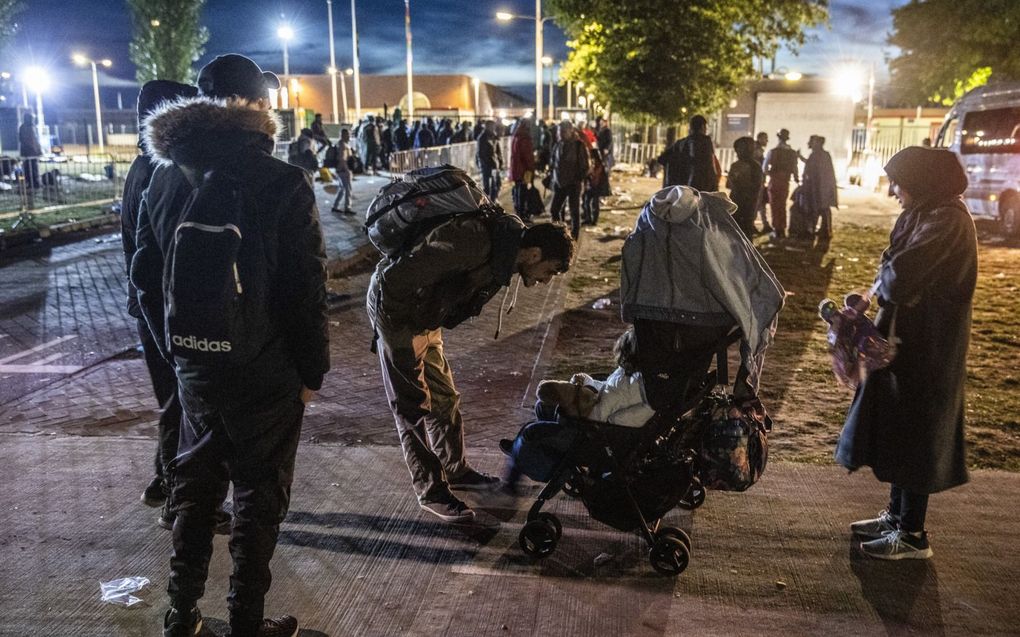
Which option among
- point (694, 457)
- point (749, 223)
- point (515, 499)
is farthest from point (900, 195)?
point (749, 223)

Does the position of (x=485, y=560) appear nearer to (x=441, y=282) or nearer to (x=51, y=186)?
(x=441, y=282)

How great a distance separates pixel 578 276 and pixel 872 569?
24.9 feet

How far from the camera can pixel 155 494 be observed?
452 centimetres

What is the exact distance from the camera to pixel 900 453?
3.88 m

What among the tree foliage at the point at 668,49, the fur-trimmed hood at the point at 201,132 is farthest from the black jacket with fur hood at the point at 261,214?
the tree foliage at the point at 668,49

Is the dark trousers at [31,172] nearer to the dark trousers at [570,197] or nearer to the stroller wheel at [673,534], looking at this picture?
the dark trousers at [570,197]

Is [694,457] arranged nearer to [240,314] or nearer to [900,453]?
[900,453]

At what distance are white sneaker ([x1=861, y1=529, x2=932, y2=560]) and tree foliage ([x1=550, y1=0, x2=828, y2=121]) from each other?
19331mm

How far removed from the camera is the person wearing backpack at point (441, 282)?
375 cm

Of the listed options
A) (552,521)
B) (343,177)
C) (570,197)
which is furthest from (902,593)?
(343,177)

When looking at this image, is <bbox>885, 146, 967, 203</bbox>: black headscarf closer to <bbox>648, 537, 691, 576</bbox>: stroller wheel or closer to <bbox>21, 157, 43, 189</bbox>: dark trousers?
<bbox>648, 537, 691, 576</bbox>: stroller wheel

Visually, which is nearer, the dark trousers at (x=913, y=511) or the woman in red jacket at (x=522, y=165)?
the dark trousers at (x=913, y=511)

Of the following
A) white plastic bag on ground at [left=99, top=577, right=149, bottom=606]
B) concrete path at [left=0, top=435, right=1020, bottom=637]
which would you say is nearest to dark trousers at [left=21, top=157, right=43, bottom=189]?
concrete path at [left=0, top=435, right=1020, bottom=637]

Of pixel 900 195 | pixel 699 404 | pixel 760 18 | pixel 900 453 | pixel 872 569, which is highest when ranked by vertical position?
pixel 760 18
